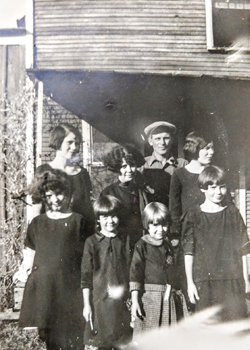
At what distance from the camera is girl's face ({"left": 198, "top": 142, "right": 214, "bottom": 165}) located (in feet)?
8.05

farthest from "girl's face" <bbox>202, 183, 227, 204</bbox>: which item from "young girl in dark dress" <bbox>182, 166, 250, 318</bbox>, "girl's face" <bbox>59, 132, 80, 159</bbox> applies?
"girl's face" <bbox>59, 132, 80, 159</bbox>

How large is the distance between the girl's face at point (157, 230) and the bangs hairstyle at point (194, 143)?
559 mm

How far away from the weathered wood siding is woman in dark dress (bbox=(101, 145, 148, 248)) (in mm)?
675

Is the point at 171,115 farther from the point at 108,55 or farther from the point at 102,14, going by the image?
the point at 102,14

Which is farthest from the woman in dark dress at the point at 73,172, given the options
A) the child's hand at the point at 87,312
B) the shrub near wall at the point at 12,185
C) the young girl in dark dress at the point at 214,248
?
the young girl in dark dress at the point at 214,248

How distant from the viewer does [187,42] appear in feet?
8.79

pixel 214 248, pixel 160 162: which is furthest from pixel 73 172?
pixel 214 248

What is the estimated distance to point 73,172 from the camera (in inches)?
90.1

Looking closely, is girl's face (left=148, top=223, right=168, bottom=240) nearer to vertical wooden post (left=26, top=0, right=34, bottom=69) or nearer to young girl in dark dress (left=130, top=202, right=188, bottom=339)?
young girl in dark dress (left=130, top=202, right=188, bottom=339)

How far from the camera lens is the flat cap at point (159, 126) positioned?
2.40 meters

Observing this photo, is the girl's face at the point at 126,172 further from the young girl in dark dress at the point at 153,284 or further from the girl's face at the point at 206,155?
the girl's face at the point at 206,155

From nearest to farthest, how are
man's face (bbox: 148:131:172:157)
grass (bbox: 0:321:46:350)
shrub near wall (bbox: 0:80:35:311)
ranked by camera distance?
grass (bbox: 0:321:46:350) → shrub near wall (bbox: 0:80:35:311) → man's face (bbox: 148:131:172:157)

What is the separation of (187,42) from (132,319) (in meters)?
2.23

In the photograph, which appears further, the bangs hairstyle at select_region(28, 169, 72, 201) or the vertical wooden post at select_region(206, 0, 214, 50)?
the vertical wooden post at select_region(206, 0, 214, 50)
